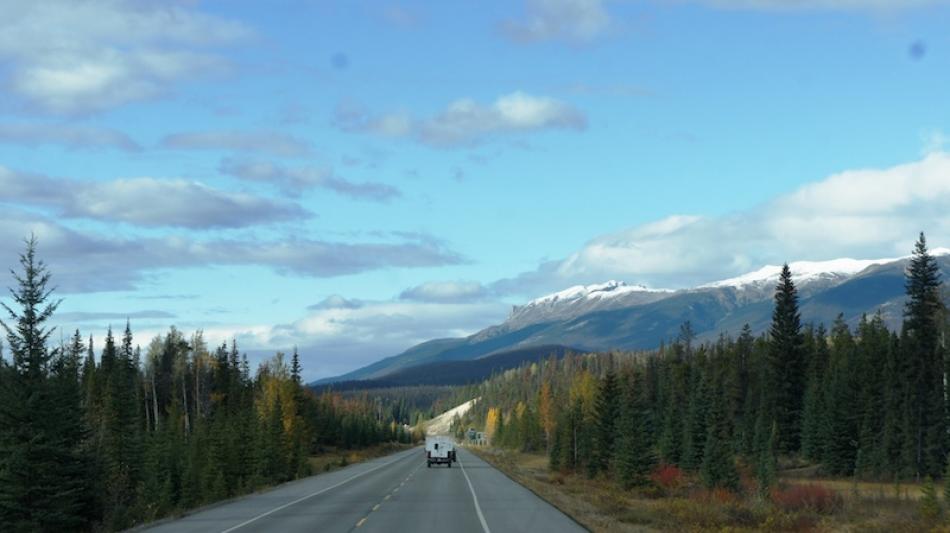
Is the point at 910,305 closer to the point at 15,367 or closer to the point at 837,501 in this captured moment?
the point at 837,501

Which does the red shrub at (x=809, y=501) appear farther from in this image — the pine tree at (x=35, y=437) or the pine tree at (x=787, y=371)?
the pine tree at (x=787, y=371)

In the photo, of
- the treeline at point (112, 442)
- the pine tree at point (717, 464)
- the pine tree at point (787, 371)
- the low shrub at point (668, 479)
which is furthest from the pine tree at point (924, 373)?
the treeline at point (112, 442)

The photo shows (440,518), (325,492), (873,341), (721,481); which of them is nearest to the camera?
(440,518)

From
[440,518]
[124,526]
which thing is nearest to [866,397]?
[440,518]

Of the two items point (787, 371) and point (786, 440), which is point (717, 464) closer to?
point (786, 440)

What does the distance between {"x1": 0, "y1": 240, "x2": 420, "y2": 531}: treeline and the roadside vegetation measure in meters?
17.9

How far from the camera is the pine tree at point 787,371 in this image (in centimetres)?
8838

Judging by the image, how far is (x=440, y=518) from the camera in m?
28.9

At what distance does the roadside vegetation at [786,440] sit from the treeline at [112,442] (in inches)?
706

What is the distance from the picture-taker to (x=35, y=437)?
33.4 meters

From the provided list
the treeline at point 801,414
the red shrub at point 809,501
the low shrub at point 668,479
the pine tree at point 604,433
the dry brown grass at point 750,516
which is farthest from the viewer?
the pine tree at point 604,433

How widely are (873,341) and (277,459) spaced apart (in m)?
53.1

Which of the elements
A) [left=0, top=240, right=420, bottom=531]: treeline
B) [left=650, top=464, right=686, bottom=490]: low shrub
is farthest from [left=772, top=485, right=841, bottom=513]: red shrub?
[left=0, top=240, right=420, bottom=531]: treeline

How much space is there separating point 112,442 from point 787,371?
61830mm
